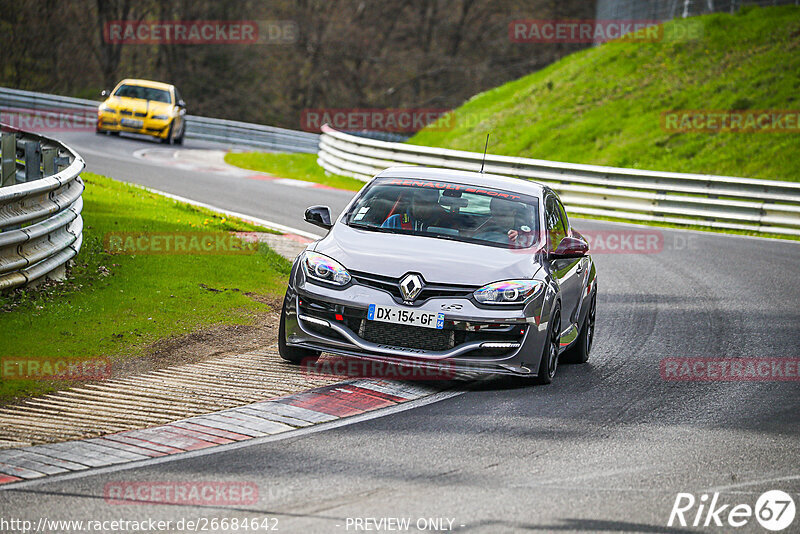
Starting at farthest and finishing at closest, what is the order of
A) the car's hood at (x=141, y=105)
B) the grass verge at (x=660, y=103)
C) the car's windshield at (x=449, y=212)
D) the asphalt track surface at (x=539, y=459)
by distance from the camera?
1. the car's hood at (x=141, y=105)
2. the grass verge at (x=660, y=103)
3. the car's windshield at (x=449, y=212)
4. the asphalt track surface at (x=539, y=459)

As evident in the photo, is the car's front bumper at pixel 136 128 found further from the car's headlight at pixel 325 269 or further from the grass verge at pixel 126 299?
the car's headlight at pixel 325 269

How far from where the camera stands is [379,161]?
26.8 meters

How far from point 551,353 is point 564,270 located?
3.00 feet

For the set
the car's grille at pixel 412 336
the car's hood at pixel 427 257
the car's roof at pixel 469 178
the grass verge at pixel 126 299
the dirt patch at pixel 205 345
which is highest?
the car's roof at pixel 469 178

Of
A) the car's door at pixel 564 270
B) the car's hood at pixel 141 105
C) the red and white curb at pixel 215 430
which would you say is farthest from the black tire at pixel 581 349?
the car's hood at pixel 141 105

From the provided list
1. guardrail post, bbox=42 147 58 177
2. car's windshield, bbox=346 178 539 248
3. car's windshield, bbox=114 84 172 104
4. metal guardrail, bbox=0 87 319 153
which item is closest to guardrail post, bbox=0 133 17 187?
guardrail post, bbox=42 147 58 177

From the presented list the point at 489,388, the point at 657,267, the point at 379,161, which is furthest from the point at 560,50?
the point at 489,388

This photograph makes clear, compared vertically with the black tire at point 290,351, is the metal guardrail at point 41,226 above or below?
above

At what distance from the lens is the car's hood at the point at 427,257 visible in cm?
801

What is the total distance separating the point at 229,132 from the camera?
38.5m

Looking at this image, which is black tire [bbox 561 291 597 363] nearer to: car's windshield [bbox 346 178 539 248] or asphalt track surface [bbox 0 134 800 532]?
asphalt track surface [bbox 0 134 800 532]

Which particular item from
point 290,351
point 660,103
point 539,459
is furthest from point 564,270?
point 660,103

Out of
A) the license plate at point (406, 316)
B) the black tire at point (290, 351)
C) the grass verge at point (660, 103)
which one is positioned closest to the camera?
the license plate at point (406, 316)

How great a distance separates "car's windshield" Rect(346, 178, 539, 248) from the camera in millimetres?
8875
